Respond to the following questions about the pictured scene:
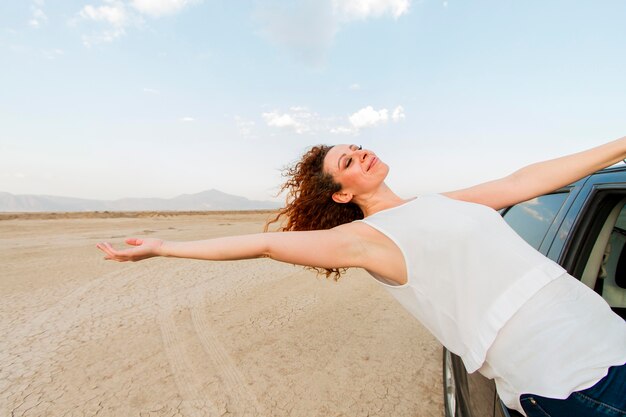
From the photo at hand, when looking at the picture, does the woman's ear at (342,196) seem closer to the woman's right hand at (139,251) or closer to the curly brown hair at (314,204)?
the curly brown hair at (314,204)

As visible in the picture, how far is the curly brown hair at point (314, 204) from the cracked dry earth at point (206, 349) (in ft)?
4.44

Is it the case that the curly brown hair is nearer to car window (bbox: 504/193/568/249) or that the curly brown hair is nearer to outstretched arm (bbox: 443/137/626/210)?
outstretched arm (bbox: 443/137/626/210)

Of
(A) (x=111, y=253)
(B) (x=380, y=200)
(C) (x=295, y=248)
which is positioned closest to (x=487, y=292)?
(C) (x=295, y=248)

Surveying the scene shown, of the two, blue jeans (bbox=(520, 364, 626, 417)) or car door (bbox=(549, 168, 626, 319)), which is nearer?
blue jeans (bbox=(520, 364, 626, 417))

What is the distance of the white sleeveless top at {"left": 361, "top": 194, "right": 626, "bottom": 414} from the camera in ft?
3.73

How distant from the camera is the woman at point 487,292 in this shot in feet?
3.71

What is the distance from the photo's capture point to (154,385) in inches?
112

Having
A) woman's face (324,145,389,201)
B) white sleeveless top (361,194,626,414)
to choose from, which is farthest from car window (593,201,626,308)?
woman's face (324,145,389,201)

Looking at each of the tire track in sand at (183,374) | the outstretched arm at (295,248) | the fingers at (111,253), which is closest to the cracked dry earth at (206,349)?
the tire track in sand at (183,374)

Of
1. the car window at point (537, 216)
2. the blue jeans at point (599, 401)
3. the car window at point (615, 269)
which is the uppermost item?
the car window at point (537, 216)

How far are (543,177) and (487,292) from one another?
83 cm

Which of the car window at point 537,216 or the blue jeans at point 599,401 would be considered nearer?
the blue jeans at point 599,401

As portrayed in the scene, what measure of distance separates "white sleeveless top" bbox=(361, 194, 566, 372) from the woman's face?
0.53 m

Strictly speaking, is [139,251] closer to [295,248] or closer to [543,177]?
[295,248]
